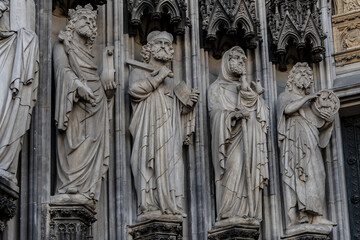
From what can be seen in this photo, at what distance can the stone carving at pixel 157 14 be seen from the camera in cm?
1501

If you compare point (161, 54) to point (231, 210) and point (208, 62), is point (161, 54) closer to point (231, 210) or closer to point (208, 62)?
point (208, 62)

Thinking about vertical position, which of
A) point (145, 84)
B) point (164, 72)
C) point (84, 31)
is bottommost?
point (145, 84)

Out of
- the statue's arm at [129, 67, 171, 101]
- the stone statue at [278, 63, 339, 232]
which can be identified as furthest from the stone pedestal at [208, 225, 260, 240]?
the statue's arm at [129, 67, 171, 101]

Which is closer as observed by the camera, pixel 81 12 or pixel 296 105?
pixel 81 12

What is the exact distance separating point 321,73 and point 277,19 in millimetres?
1044

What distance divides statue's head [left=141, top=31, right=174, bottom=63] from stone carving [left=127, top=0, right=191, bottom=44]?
27cm

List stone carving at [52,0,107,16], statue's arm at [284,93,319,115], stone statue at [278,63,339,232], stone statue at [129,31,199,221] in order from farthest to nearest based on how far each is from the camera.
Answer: statue's arm at [284,93,319,115] → stone statue at [278,63,339,232] → stone carving at [52,0,107,16] → stone statue at [129,31,199,221]

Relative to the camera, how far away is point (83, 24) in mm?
14203

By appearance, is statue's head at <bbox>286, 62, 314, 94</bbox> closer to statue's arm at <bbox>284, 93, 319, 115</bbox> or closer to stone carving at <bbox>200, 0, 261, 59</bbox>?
statue's arm at <bbox>284, 93, 319, 115</bbox>

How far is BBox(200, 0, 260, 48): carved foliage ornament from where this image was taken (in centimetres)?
1568

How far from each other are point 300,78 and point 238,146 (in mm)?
1658

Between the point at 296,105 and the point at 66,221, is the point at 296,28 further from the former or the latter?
the point at 66,221

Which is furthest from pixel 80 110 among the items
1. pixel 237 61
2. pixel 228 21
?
pixel 228 21

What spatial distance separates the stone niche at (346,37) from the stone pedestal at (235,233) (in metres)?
3.45
